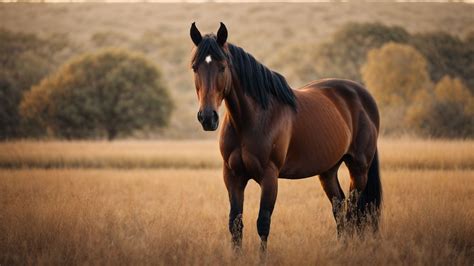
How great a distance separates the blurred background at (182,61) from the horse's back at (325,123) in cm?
1643

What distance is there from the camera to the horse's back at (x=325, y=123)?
4879 mm

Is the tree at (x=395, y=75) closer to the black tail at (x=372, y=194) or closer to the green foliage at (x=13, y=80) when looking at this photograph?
the green foliage at (x=13, y=80)

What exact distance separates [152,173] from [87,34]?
65.1m

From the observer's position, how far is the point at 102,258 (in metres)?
4.46

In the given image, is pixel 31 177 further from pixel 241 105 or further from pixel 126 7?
pixel 126 7

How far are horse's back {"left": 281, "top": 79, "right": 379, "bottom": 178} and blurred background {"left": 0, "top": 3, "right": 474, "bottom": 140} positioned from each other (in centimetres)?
1643

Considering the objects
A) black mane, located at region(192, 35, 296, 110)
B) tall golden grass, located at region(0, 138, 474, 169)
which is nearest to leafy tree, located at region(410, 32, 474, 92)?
tall golden grass, located at region(0, 138, 474, 169)

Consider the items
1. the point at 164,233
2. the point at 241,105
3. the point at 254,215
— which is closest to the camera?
the point at 241,105

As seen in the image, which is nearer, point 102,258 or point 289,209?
point 102,258

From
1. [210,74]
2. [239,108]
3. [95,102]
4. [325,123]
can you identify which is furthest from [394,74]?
[210,74]

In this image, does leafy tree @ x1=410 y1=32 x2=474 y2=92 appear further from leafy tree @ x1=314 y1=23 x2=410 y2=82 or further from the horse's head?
the horse's head

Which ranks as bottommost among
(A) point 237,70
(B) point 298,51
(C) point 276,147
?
(B) point 298,51

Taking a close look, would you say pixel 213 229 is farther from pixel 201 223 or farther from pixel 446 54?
pixel 446 54

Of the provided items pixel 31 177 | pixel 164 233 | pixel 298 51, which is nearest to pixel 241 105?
pixel 164 233
